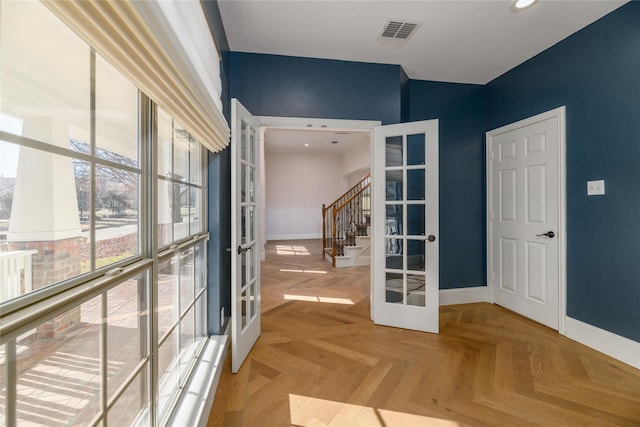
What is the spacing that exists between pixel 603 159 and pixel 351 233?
4.17m

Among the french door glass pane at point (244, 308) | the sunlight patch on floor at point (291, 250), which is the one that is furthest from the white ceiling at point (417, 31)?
the sunlight patch on floor at point (291, 250)

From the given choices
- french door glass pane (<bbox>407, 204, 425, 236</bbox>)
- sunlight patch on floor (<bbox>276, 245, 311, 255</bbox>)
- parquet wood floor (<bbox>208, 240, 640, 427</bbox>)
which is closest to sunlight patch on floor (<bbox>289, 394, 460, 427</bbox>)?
parquet wood floor (<bbox>208, 240, 640, 427</bbox>)

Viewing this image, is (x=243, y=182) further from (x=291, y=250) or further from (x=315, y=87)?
(x=291, y=250)

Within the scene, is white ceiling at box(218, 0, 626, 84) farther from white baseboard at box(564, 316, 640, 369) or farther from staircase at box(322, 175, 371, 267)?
staircase at box(322, 175, 371, 267)

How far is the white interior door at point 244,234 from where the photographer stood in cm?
201

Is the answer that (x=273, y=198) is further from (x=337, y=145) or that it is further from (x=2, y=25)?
(x=2, y=25)

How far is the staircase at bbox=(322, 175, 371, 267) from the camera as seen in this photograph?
18.3 ft

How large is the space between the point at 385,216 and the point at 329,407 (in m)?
1.72

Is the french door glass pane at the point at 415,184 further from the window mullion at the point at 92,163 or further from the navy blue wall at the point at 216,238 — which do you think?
the window mullion at the point at 92,163

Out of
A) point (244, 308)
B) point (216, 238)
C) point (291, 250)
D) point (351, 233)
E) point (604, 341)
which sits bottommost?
point (604, 341)

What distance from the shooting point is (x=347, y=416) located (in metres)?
1.63

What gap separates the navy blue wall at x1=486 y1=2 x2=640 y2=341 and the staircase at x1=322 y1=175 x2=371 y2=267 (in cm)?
339

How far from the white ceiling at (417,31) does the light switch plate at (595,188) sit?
135cm

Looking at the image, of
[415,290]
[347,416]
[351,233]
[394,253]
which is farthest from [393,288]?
[351,233]
